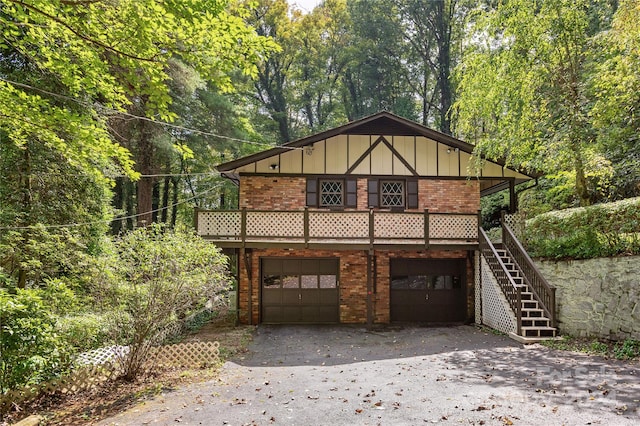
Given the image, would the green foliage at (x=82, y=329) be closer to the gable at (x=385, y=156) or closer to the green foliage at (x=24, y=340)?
the green foliage at (x=24, y=340)

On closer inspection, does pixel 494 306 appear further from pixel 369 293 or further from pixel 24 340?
pixel 24 340

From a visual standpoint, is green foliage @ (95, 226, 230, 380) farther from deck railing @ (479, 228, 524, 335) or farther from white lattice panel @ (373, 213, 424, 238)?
deck railing @ (479, 228, 524, 335)

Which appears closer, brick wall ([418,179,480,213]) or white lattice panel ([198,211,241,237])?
white lattice panel ([198,211,241,237])

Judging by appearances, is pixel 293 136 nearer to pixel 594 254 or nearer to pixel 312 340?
pixel 312 340

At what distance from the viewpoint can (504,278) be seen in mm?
11430

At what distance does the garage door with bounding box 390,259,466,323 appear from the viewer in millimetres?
13906

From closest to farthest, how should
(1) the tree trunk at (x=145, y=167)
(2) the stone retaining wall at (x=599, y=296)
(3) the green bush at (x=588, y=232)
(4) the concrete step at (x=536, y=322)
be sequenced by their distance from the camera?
(2) the stone retaining wall at (x=599, y=296), (3) the green bush at (x=588, y=232), (4) the concrete step at (x=536, y=322), (1) the tree trunk at (x=145, y=167)

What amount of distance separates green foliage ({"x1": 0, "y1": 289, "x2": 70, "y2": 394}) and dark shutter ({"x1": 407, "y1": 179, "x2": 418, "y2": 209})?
429 inches

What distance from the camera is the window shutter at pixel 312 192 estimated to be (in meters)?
13.9

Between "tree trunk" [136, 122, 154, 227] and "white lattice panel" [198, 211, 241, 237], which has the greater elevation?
"tree trunk" [136, 122, 154, 227]

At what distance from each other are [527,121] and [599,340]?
594cm

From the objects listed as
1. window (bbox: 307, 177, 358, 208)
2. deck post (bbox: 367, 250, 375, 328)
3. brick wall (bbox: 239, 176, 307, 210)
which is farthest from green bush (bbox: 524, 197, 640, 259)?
brick wall (bbox: 239, 176, 307, 210)

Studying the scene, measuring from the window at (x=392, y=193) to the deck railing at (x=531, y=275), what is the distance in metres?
3.48

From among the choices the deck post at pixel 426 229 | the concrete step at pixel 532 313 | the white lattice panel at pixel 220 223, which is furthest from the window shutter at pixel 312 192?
the concrete step at pixel 532 313
